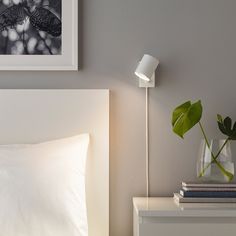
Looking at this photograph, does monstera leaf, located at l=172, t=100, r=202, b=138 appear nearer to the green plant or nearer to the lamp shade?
the green plant

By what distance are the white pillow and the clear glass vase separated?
1.72ft

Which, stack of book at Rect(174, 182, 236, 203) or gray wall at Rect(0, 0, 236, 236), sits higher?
gray wall at Rect(0, 0, 236, 236)

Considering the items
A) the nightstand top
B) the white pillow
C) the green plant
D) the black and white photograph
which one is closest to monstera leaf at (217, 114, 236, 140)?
the green plant

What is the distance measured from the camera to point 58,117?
223cm

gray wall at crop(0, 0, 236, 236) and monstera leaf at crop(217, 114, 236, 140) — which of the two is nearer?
monstera leaf at crop(217, 114, 236, 140)

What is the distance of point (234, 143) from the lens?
2.27 m

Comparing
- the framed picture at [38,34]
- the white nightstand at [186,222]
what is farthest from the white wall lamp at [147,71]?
the white nightstand at [186,222]

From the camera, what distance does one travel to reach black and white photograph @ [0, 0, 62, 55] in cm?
229

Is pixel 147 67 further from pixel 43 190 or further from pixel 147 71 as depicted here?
pixel 43 190

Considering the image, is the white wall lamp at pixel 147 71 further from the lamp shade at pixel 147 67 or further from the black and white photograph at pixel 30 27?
the black and white photograph at pixel 30 27

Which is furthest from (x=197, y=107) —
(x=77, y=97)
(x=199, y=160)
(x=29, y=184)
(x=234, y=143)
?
(x=29, y=184)

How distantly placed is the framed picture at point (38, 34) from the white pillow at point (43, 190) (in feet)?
1.34

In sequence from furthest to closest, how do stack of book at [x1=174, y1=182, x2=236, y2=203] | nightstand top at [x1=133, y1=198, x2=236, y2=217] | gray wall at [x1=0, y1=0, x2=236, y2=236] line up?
gray wall at [x1=0, y1=0, x2=236, y2=236] < stack of book at [x1=174, y1=182, x2=236, y2=203] < nightstand top at [x1=133, y1=198, x2=236, y2=217]

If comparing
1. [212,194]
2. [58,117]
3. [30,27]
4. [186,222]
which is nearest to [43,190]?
[58,117]
